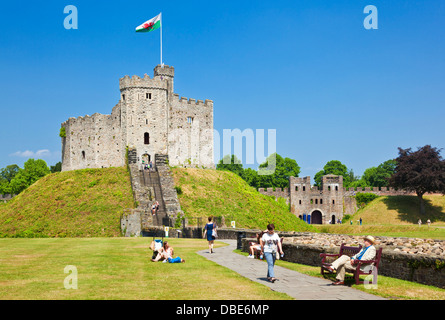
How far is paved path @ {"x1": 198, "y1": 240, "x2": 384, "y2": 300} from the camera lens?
1077 centimetres

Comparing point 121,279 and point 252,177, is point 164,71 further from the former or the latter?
point 252,177

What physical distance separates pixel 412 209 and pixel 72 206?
190 ft

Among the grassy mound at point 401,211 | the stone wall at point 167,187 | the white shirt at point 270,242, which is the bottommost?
the grassy mound at point 401,211

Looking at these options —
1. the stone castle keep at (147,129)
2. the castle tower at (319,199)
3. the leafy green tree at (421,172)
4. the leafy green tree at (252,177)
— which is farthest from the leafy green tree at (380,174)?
the stone castle keep at (147,129)

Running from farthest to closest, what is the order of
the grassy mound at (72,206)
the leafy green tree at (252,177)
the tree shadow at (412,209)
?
the leafy green tree at (252,177)
the tree shadow at (412,209)
the grassy mound at (72,206)

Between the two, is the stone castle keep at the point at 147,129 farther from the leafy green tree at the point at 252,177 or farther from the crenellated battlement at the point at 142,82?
the leafy green tree at the point at 252,177

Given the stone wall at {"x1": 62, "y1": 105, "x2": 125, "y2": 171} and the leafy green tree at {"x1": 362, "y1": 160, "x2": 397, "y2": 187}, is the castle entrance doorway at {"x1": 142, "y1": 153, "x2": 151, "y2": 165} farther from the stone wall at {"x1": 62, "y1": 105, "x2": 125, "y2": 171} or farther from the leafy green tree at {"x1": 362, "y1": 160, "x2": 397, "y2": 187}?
the leafy green tree at {"x1": 362, "y1": 160, "x2": 397, "y2": 187}

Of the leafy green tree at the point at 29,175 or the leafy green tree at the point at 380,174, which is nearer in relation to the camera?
the leafy green tree at the point at 29,175

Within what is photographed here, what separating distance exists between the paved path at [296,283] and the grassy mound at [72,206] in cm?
2382

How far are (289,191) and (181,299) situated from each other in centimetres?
8534

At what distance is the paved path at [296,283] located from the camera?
35.3ft

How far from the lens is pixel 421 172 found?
2945 inches

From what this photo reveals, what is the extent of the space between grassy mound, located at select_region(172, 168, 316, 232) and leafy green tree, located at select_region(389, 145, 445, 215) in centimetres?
3280

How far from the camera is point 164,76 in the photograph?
193 ft
